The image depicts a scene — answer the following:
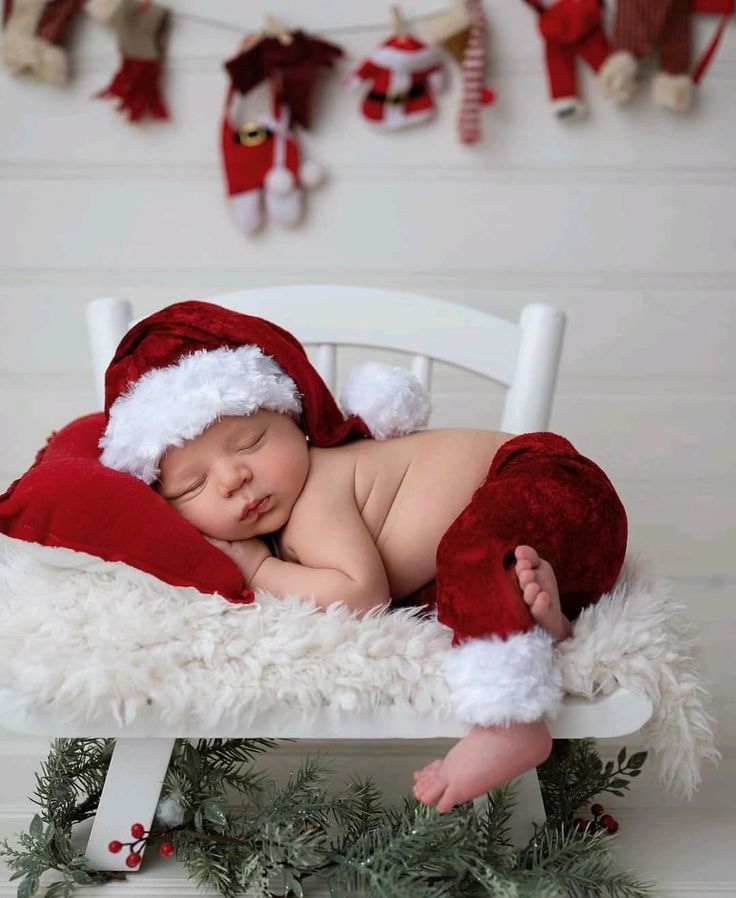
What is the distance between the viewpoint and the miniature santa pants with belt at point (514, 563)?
769 mm

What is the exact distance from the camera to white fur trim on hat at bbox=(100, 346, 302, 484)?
3.02ft

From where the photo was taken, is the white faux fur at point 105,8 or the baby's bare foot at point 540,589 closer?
the baby's bare foot at point 540,589

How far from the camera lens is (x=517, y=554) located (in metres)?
0.82

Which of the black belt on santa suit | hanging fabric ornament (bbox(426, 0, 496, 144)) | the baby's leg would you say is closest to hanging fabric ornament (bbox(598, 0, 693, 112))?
hanging fabric ornament (bbox(426, 0, 496, 144))

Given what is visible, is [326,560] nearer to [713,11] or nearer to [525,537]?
[525,537]

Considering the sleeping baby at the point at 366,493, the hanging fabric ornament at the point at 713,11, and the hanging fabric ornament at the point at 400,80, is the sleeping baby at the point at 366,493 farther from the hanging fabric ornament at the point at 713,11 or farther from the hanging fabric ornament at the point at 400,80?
the hanging fabric ornament at the point at 713,11

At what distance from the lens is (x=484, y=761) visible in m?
0.77

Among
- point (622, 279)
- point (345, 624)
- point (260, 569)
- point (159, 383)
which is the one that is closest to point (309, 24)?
point (622, 279)

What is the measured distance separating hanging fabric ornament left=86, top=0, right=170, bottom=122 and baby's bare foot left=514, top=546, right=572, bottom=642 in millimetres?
1248

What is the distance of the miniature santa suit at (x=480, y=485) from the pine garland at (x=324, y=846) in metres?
0.13

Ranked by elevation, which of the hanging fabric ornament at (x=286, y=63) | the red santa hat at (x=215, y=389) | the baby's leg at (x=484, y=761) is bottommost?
the baby's leg at (x=484, y=761)

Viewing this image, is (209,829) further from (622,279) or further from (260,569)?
(622,279)

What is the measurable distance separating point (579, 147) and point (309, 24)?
1.69 feet

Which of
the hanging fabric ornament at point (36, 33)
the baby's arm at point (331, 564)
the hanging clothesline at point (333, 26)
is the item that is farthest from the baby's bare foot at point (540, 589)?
the hanging fabric ornament at point (36, 33)
